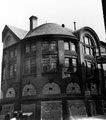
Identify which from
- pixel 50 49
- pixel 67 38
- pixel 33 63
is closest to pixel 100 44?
pixel 67 38

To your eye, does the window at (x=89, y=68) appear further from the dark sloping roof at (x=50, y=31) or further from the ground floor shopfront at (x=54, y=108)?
the dark sloping roof at (x=50, y=31)

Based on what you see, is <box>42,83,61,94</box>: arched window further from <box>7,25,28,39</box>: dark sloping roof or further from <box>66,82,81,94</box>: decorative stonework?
<box>7,25,28,39</box>: dark sloping roof

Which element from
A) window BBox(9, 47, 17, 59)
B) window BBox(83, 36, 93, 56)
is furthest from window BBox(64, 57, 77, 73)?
window BBox(9, 47, 17, 59)

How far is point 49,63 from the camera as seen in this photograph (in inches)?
1048

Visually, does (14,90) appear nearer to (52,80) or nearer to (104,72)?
(52,80)

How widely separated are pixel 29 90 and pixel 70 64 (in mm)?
6979

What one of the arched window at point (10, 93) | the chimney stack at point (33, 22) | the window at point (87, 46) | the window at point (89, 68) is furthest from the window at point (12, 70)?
the window at point (87, 46)

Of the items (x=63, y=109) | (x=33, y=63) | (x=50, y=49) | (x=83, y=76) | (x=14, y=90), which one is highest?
(x=50, y=49)

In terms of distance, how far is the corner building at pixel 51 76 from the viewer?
82.1 ft

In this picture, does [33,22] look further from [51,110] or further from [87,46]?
[51,110]

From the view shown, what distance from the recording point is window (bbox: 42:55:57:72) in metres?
26.5

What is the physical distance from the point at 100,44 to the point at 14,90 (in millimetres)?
17319

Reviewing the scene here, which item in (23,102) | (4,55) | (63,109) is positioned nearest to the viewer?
(63,109)

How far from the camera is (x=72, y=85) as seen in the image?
26.1 metres
